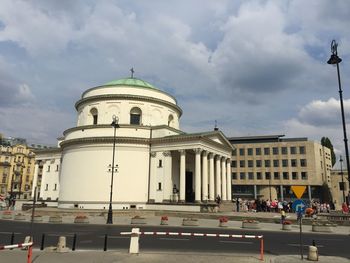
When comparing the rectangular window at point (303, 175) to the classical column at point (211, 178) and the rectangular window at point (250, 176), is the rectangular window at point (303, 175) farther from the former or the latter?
the classical column at point (211, 178)

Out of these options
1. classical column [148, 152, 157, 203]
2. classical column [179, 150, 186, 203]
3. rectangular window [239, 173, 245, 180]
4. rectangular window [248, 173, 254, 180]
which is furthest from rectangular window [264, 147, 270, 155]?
classical column [148, 152, 157, 203]

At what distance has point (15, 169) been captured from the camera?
340 ft

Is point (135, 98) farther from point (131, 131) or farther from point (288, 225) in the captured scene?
point (288, 225)

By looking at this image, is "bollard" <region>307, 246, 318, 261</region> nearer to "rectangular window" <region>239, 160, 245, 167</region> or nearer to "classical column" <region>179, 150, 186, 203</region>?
"classical column" <region>179, 150, 186, 203</region>

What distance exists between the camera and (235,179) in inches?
3492

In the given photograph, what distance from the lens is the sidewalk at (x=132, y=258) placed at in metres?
11.8

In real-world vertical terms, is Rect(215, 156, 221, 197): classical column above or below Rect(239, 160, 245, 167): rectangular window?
below

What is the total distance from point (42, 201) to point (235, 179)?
51.4 m

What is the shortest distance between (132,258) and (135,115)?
39956 mm

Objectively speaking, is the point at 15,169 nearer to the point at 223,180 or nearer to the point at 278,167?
the point at 223,180

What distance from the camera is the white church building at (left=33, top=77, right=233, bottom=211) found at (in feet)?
149

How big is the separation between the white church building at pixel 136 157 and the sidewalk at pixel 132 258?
2831 cm

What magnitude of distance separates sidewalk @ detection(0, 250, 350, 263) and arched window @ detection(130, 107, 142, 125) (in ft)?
124

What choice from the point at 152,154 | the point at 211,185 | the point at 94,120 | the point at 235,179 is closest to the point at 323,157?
the point at 235,179
